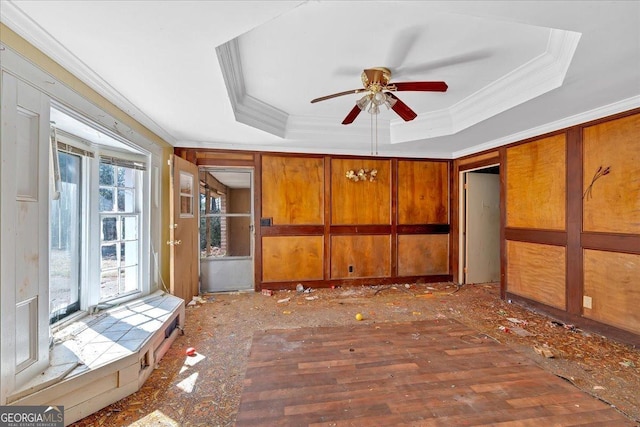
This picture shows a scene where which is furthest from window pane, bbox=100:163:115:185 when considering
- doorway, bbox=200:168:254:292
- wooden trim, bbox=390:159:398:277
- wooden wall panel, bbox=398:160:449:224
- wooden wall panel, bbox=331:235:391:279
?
wooden wall panel, bbox=398:160:449:224

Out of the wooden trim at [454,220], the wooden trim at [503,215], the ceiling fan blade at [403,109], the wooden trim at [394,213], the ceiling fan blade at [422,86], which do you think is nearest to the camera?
the ceiling fan blade at [422,86]

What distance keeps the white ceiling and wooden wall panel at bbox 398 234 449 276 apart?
78.1 inches

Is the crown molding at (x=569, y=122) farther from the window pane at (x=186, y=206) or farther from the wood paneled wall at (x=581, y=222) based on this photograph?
the window pane at (x=186, y=206)

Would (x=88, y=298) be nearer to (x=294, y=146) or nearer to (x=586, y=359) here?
(x=294, y=146)

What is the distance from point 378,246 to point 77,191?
408cm

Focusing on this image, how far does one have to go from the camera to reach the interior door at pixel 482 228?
16.3 ft

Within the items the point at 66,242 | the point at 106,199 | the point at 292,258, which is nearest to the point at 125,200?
the point at 106,199

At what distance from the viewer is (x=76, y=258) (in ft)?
8.78

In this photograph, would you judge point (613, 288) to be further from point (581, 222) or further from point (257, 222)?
point (257, 222)

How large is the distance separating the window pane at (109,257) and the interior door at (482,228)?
518cm

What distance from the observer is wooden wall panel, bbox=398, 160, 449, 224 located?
4957 mm

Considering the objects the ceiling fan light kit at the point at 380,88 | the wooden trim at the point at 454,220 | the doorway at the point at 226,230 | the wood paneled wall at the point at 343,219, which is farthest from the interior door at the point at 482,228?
the doorway at the point at 226,230

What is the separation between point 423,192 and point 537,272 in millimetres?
2054

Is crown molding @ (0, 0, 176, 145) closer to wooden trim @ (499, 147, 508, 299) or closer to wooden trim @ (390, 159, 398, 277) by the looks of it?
wooden trim @ (390, 159, 398, 277)
